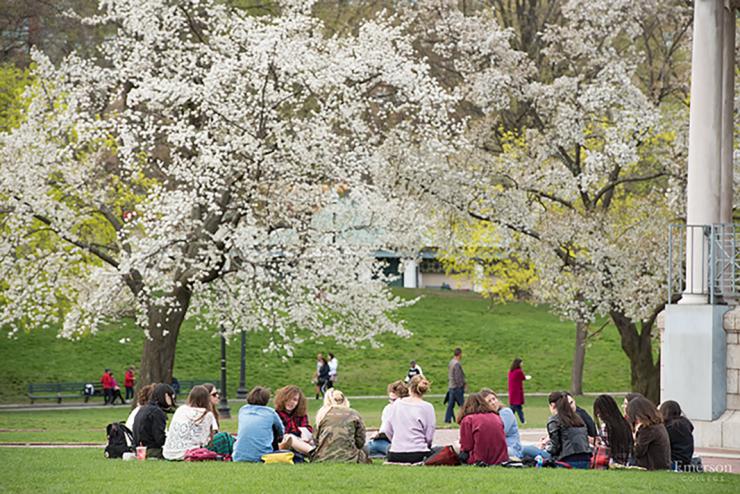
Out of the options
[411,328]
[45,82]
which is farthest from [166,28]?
[411,328]

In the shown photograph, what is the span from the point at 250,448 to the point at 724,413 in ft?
26.8

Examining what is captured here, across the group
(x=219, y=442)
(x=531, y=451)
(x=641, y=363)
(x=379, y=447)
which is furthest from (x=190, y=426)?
(x=641, y=363)

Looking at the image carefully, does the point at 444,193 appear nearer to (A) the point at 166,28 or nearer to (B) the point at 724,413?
(A) the point at 166,28

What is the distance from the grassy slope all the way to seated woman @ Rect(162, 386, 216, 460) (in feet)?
96.6

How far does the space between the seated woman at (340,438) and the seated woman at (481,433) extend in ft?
3.96

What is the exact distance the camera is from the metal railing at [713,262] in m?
20.5

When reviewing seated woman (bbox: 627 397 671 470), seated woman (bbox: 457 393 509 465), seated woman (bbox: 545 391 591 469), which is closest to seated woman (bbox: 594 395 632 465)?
seated woman (bbox: 627 397 671 470)

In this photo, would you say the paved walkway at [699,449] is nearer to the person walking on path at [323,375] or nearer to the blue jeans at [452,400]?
the blue jeans at [452,400]

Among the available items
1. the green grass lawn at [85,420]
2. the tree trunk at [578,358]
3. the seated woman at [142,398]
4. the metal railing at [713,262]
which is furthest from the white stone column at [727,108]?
the tree trunk at [578,358]

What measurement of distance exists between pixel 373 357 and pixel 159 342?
948 inches

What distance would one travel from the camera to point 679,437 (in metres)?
14.9

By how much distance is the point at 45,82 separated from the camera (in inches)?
1270

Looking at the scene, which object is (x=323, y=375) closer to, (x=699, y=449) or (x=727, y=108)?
(x=727, y=108)

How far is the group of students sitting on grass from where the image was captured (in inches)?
567
